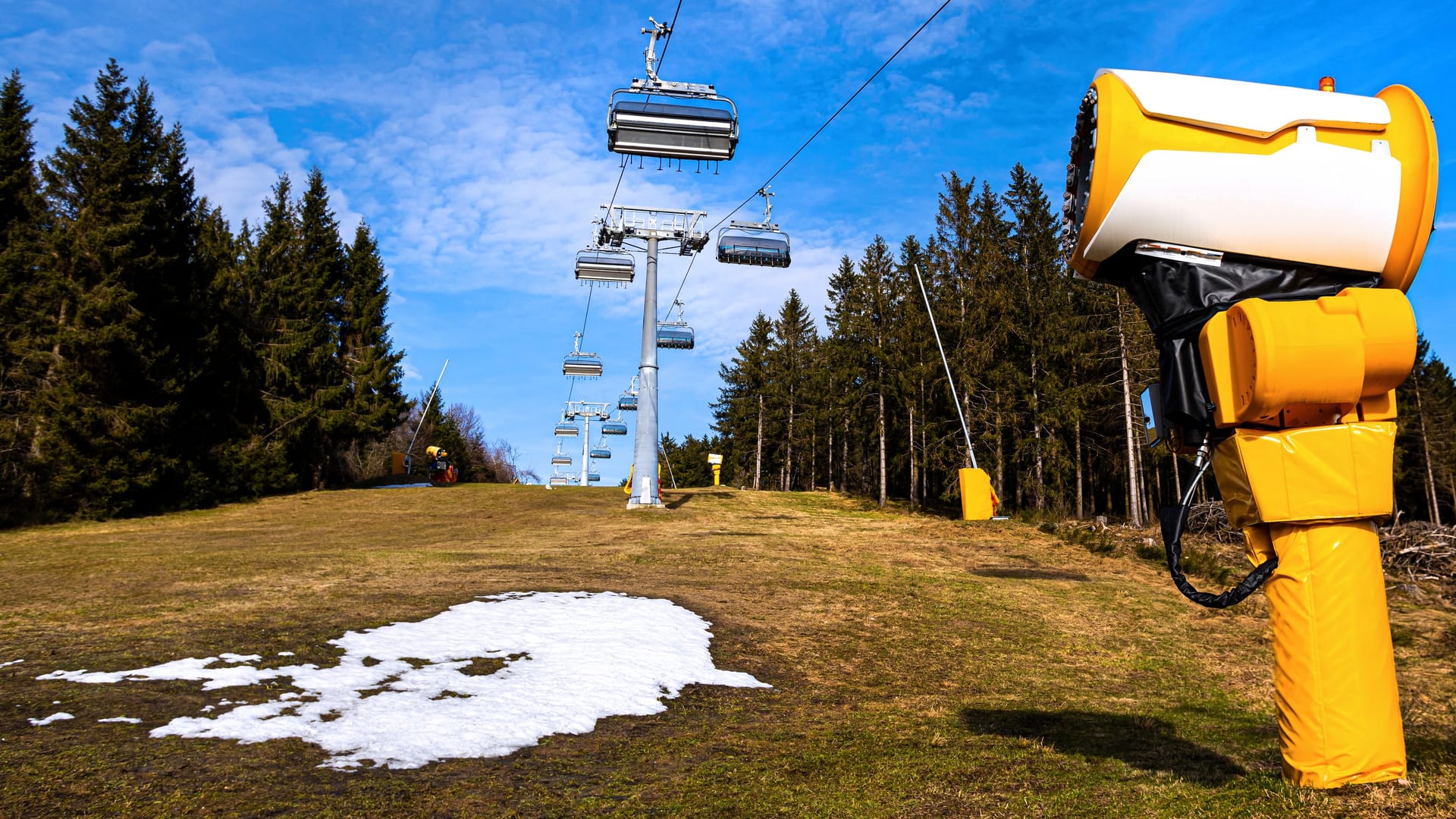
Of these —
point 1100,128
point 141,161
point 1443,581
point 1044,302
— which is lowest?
point 1443,581

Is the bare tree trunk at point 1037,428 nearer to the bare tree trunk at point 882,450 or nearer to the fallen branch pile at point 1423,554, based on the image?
the bare tree trunk at point 882,450

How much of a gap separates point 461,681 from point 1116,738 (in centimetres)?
548

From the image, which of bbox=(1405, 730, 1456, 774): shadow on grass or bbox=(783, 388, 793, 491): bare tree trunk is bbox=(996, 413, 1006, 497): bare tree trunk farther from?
bbox=(1405, 730, 1456, 774): shadow on grass

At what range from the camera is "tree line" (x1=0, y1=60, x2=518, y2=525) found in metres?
23.3

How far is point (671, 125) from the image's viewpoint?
20.6 metres

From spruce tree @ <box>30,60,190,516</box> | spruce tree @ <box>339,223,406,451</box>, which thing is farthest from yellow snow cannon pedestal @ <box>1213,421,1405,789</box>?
spruce tree @ <box>339,223,406,451</box>

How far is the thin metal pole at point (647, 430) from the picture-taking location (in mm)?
27031

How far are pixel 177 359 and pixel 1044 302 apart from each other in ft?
110

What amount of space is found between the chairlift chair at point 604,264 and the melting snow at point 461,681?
20.1 meters

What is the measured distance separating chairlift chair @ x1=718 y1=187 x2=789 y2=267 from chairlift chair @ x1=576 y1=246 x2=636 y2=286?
4.97 m

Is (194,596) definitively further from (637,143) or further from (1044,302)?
(1044,302)

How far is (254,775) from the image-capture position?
15.3 ft

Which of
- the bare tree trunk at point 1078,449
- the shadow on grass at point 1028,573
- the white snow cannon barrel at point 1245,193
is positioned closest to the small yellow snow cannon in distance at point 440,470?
the bare tree trunk at point 1078,449

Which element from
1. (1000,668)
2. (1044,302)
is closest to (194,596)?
(1000,668)
